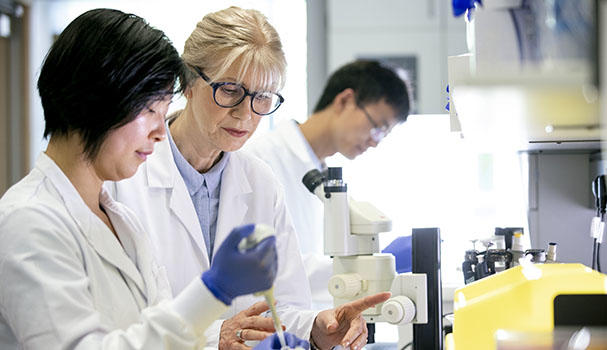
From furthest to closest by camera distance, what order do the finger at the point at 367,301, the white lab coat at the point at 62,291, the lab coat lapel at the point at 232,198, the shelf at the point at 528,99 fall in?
the lab coat lapel at the point at 232,198
the finger at the point at 367,301
the white lab coat at the point at 62,291
the shelf at the point at 528,99

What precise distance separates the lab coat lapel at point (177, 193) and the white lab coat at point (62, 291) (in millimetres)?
539

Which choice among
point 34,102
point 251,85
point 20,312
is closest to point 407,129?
point 251,85

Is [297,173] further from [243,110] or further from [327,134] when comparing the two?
[243,110]

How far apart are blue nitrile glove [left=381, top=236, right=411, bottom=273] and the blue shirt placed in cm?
68

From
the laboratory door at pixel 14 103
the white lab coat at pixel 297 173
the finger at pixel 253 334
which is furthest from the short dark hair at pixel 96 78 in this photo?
the laboratory door at pixel 14 103

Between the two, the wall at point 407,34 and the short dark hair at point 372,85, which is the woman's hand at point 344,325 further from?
the wall at point 407,34

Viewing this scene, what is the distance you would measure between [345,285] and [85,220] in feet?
1.83

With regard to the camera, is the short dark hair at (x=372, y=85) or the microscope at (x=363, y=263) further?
the short dark hair at (x=372, y=85)

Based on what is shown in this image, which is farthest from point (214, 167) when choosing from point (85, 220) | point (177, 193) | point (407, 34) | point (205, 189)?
point (407, 34)

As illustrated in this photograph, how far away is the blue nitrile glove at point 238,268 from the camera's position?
3.61 ft

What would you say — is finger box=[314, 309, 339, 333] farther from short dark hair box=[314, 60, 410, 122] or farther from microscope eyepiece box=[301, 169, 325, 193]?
short dark hair box=[314, 60, 410, 122]

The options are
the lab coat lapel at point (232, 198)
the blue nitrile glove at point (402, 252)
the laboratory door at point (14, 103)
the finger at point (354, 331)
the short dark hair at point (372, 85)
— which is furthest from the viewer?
the laboratory door at point (14, 103)

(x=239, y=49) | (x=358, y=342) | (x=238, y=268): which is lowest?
(x=358, y=342)

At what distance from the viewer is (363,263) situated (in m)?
1.53
